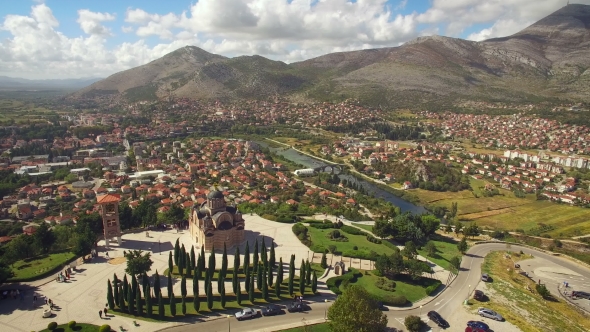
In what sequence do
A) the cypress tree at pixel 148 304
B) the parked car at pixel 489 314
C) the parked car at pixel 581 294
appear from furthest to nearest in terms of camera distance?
1. the parked car at pixel 581 294
2. the parked car at pixel 489 314
3. the cypress tree at pixel 148 304

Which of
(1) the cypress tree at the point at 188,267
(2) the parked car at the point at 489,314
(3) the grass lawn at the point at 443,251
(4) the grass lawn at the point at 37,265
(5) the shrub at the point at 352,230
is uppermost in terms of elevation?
(1) the cypress tree at the point at 188,267

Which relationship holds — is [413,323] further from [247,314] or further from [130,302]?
[130,302]

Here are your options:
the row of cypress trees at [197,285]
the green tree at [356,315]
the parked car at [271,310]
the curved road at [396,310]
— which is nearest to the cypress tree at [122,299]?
the row of cypress trees at [197,285]

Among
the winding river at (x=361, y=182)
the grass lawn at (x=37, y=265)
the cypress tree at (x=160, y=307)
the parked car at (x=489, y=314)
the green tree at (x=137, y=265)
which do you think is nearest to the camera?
the cypress tree at (x=160, y=307)

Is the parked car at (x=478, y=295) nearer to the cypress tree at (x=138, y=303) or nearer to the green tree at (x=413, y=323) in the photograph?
the green tree at (x=413, y=323)

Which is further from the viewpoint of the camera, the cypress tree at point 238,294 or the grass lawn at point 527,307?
the cypress tree at point 238,294

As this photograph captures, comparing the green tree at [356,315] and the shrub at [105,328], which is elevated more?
the green tree at [356,315]

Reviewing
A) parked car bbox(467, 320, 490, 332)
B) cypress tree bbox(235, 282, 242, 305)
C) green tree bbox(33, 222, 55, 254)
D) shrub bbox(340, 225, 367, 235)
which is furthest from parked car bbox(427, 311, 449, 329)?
green tree bbox(33, 222, 55, 254)
